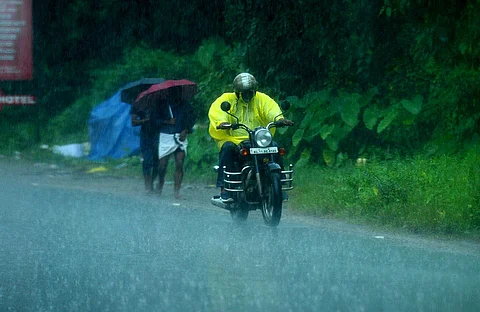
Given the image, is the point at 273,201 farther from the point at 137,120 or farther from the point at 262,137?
the point at 137,120

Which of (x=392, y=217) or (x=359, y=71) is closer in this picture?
(x=392, y=217)

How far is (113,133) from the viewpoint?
68.0ft

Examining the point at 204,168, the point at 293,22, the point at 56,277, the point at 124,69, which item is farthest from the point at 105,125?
the point at 56,277

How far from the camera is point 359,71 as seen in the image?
16.9m

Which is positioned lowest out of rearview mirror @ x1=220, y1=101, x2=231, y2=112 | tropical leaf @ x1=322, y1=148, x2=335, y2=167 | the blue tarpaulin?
the blue tarpaulin

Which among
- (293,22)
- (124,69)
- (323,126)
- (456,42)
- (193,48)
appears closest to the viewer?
(456,42)

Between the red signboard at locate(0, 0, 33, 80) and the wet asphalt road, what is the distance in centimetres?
1044

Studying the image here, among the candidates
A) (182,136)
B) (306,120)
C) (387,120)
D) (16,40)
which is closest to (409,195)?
(387,120)

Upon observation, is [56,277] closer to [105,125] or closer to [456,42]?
[456,42]

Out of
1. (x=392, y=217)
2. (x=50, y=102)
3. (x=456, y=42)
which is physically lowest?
(x=50, y=102)

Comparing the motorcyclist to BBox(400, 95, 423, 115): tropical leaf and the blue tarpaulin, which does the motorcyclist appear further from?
the blue tarpaulin

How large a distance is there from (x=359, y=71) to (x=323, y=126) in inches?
53.4

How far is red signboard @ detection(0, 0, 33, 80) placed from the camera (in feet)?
74.4

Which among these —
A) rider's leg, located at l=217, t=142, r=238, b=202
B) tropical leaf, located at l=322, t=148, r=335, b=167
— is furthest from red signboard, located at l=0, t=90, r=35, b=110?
rider's leg, located at l=217, t=142, r=238, b=202
